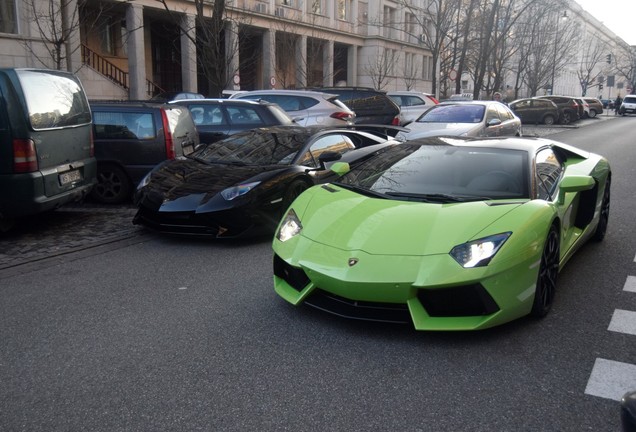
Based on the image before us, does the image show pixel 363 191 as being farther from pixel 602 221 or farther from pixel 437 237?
pixel 602 221

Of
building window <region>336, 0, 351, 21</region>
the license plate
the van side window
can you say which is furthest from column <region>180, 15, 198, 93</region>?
the license plate

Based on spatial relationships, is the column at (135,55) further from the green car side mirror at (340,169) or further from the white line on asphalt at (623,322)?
the white line on asphalt at (623,322)

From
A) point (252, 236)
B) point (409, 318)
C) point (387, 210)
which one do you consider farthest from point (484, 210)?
point (252, 236)

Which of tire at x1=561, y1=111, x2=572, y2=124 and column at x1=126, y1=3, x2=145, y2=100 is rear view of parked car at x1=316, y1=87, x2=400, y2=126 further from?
tire at x1=561, y1=111, x2=572, y2=124

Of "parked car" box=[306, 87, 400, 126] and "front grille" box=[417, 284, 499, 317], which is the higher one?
"parked car" box=[306, 87, 400, 126]

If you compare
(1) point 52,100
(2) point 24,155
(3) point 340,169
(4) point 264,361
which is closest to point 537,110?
(1) point 52,100

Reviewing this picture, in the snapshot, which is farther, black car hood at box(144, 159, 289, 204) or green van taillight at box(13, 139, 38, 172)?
black car hood at box(144, 159, 289, 204)

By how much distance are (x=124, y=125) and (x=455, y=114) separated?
8530mm

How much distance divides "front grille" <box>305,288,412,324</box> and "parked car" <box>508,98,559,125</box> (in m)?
34.6

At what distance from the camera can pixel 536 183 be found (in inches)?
188

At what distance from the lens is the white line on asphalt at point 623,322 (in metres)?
4.27

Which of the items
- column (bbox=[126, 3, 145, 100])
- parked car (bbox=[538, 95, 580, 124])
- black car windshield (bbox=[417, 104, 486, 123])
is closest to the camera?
black car windshield (bbox=[417, 104, 486, 123])

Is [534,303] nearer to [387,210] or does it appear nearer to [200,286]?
[387,210]

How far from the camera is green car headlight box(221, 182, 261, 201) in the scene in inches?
266
